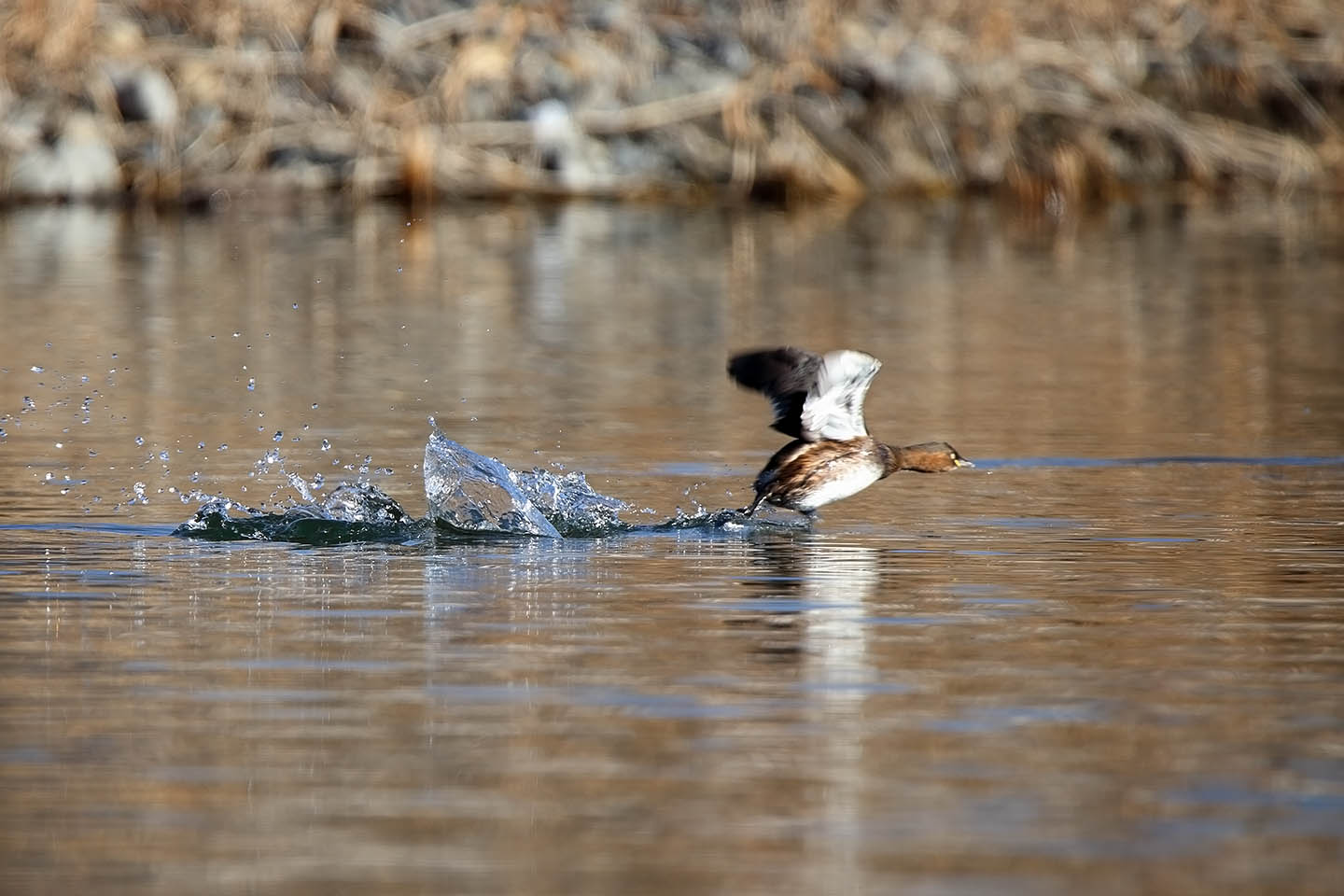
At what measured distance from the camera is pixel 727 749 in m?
5.93

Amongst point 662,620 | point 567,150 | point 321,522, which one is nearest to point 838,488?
point 321,522

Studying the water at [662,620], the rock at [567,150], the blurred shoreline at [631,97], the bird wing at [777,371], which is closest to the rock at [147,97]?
the blurred shoreline at [631,97]

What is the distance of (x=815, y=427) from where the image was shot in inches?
408

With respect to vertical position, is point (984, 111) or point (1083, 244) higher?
point (984, 111)

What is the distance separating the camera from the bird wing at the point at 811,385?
32.7ft

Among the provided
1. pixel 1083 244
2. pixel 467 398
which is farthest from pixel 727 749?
pixel 1083 244

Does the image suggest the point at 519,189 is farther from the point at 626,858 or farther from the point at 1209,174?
the point at 626,858

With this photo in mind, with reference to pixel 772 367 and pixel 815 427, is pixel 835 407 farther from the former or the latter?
pixel 772 367

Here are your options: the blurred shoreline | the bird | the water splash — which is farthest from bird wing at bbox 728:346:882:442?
the blurred shoreline

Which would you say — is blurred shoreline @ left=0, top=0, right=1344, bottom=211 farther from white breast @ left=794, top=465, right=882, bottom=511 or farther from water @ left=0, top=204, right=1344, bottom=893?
white breast @ left=794, top=465, right=882, bottom=511

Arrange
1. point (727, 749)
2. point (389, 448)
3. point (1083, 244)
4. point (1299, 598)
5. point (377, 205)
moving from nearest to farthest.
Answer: point (727, 749) < point (1299, 598) < point (389, 448) < point (1083, 244) < point (377, 205)

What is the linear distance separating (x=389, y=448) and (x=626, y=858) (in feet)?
23.0

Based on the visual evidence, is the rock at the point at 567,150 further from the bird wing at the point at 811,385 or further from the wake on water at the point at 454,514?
the wake on water at the point at 454,514

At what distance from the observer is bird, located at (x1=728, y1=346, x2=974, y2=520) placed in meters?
9.98
